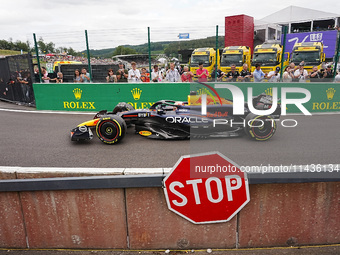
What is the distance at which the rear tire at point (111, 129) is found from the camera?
5.88 meters

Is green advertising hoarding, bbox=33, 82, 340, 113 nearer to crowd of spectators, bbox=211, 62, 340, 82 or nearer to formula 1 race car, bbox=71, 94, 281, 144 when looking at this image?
crowd of spectators, bbox=211, 62, 340, 82

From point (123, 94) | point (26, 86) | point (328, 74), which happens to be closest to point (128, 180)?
point (123, 94)

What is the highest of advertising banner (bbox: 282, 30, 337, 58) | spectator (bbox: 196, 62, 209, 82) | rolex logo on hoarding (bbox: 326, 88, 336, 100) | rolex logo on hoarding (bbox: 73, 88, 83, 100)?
advertising banner (bbox: 282, 30, 337, 58)

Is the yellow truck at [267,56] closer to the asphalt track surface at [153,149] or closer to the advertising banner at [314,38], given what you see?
the advertising banner at [314,38]

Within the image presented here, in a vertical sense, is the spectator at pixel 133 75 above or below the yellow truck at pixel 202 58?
below

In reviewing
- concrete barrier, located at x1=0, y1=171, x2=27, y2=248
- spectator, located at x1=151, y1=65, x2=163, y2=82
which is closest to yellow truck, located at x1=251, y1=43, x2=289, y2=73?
spectator, located at x1=151, y1=65, x2=163, y2=82

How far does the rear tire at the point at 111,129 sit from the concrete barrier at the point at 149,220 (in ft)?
7.70

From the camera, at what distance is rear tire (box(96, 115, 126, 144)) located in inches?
232

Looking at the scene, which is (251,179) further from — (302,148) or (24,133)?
(24,133)

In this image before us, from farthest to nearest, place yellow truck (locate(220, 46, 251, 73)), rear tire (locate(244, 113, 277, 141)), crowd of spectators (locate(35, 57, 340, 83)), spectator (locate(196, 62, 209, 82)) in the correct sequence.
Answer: yellow truck (locate(220, 46, 251, 73))
crowd of spectators (locate(35, 57, 340, 83))
spectator (locate(196, 62, 209, 82))
rear tire (locate(244, 113, 277, 141))

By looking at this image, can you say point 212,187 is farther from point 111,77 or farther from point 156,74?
point 111,77

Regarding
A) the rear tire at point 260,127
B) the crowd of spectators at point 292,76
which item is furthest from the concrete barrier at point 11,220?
the crowd of spectators at point 292,76

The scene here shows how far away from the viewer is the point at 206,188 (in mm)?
3615

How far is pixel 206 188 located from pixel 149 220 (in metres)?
0.88
